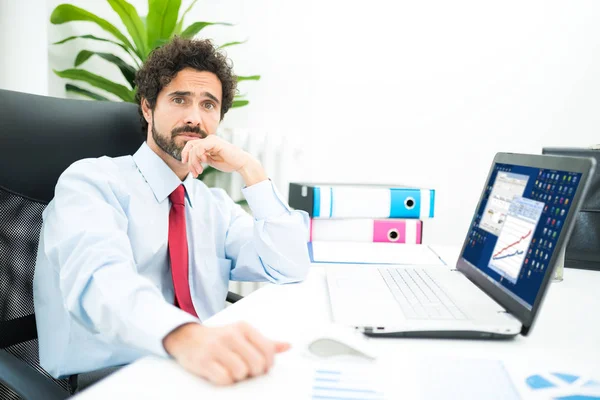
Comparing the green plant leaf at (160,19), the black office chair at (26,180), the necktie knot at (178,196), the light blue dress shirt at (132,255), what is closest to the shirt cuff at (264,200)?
the light blue dress shirt at (132,255)

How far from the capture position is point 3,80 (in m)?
1.71

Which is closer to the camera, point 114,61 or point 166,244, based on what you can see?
point 166,244

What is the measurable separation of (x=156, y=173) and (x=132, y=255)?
0.93ft

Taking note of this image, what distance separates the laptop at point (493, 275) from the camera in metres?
0.70

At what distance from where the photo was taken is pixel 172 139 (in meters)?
1.24

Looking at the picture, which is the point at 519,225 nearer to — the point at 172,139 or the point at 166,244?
the point at 166,244

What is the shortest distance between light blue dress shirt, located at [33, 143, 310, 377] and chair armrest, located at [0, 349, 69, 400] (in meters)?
0.10

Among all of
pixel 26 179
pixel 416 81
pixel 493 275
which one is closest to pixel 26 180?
pixel 26 179

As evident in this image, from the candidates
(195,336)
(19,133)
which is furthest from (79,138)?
(195,336)

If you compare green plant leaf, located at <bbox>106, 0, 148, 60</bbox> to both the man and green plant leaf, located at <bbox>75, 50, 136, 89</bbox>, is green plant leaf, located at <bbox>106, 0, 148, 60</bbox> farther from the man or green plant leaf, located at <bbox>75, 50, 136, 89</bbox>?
the man

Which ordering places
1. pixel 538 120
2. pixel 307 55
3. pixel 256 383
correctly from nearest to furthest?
pixel 256 383 → pixel 538 120 → pixel 307 55

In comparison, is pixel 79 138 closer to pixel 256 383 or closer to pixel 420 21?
pixel 256 383

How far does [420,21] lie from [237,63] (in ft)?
2.56

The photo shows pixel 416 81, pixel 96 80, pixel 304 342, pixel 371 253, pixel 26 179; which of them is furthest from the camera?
pixel 416 81
